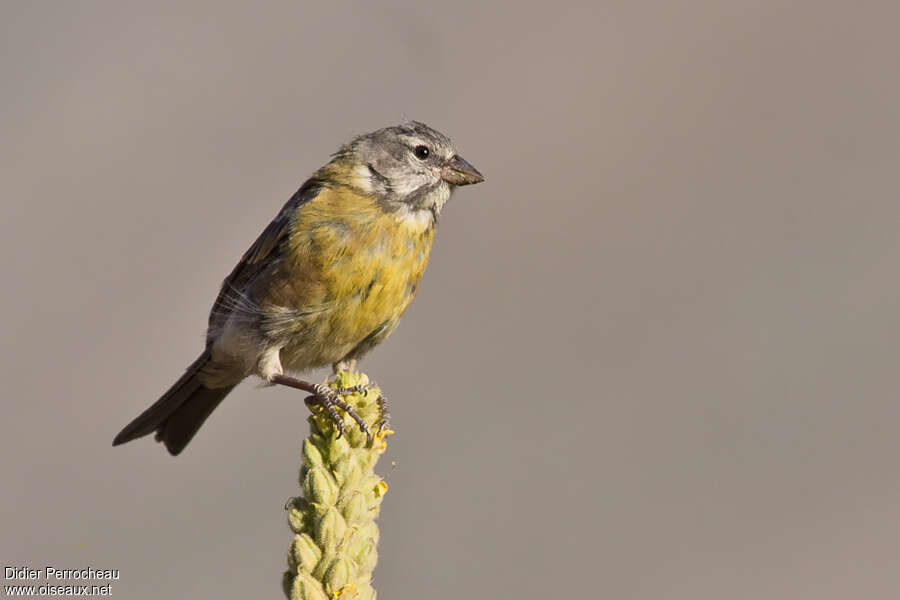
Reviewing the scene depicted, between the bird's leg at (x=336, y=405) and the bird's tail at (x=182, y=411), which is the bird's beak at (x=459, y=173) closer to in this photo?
the bird's tail at (x=182, y=411)

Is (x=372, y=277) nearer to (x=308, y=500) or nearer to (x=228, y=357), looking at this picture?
(x=228, y=357)

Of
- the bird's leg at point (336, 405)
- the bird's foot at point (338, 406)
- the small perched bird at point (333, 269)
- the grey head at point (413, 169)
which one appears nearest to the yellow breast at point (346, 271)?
the small perched bird at point (333, 269)

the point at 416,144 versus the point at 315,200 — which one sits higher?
the point at 416,144

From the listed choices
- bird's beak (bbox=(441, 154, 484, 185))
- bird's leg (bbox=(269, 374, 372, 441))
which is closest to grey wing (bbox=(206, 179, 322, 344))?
bird's beak (bbox=(441, 154, 484, 185))

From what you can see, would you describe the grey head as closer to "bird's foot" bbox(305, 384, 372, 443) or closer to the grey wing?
the grey wing

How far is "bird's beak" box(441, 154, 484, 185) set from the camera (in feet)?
14.0

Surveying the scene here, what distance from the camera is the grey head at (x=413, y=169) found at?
4230mm

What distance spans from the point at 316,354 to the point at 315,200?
623 millimetres

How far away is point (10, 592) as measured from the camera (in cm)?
285

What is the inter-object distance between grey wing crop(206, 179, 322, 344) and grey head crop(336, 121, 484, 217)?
239 mm

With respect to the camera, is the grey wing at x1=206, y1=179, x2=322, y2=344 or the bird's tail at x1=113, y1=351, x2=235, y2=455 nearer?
the grey wing at x1=206, y1=179, x2=322, y2=344

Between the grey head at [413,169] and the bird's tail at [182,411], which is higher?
the grey head at [413,169]

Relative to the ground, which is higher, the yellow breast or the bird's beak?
the bird's beak

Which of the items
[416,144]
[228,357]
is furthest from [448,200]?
[228,357]
